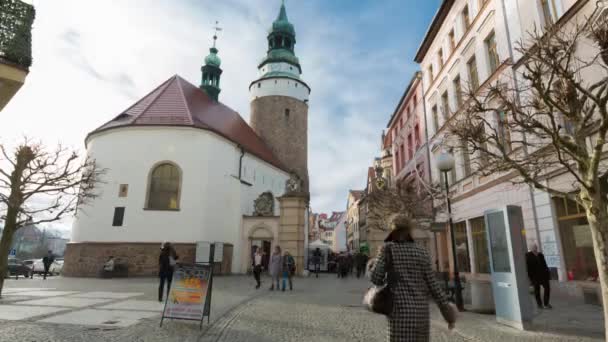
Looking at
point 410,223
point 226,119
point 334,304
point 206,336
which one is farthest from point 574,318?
point 226,119

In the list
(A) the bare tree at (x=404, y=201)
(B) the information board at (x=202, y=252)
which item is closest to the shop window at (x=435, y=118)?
(A) the bare tree at (x=404, y=201)

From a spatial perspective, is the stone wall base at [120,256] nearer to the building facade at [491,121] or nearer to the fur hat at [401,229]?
the building facade at [491,121]

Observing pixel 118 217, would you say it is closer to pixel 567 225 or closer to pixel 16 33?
pixel 16 33

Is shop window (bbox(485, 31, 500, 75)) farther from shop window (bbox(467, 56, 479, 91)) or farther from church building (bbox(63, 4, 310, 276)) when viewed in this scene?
church building (bbox(63, 4, 310, 276))

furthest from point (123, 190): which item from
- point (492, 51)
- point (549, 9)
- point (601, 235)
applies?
point (549, 9)

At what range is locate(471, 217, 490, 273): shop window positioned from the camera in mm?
15141

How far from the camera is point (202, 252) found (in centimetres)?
2142

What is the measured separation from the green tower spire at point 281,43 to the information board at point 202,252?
24.8 meters

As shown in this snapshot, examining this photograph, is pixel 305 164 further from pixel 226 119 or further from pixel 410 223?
pixel 410 223

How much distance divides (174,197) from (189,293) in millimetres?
17346

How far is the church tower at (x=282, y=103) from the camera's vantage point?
37125mm

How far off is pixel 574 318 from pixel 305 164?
103 feet

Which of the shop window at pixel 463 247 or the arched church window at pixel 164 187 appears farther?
the arched church window at pixel 164 187

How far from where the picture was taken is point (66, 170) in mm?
14688
